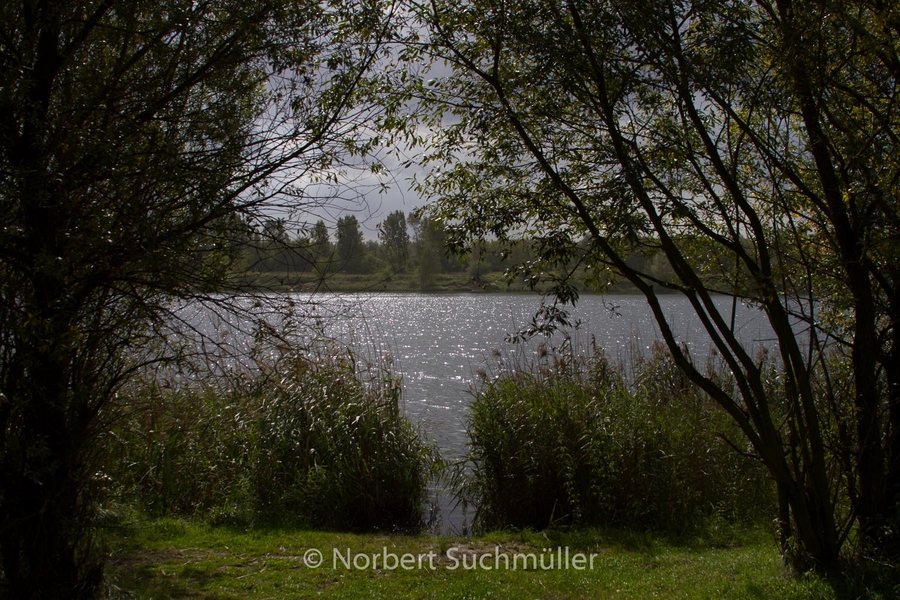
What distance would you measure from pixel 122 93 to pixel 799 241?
189 inches

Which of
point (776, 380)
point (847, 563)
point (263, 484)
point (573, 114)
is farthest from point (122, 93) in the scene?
point (776, 380)

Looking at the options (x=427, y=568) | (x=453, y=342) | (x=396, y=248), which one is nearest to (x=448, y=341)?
(x=453, y=342)

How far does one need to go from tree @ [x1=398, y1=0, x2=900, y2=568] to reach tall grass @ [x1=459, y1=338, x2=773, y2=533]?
2.56 metres

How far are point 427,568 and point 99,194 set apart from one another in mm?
4221

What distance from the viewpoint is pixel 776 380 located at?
10828 mm

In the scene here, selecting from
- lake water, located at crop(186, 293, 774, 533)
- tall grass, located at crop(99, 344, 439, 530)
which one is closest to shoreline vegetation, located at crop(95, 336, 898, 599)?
tall grass, located at crop(99, 344, 439, 530)

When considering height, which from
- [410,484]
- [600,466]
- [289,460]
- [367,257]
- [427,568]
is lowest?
[427,568]

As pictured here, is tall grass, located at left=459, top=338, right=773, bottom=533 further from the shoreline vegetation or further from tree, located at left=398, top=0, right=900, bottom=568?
tree, located at left=398, top=0, right=900, bottom=568

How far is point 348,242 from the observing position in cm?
508

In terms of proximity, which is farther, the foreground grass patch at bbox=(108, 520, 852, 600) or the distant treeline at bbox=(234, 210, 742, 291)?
the foreground grass patch at bbox=(108, 520, 852, 600)

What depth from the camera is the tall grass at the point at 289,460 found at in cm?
823

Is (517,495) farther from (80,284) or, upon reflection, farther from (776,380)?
(80,284)

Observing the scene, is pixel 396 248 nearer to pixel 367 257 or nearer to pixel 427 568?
pixel 367 257

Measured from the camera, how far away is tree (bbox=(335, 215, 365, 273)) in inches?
195
